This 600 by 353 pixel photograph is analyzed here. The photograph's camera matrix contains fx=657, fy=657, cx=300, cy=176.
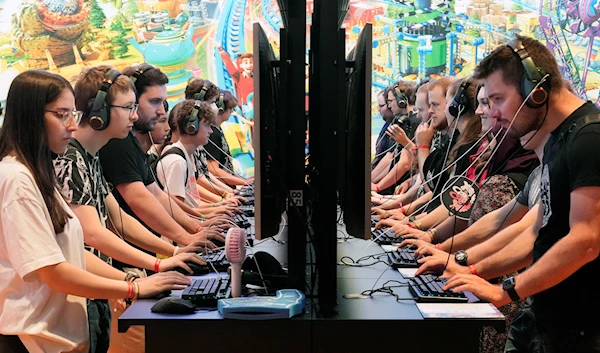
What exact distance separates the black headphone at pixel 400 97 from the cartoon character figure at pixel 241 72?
1.73 meters

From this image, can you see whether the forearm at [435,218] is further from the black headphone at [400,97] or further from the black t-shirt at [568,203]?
the black headphone at [400,97]

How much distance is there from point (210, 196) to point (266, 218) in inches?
108

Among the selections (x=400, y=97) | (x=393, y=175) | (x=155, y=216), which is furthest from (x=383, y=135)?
(x=155, y=216)

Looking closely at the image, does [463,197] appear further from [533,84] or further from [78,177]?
[78,177]

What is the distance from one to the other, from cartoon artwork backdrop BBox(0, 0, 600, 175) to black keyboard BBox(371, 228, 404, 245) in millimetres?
3261

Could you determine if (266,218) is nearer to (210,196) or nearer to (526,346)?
(526,346)

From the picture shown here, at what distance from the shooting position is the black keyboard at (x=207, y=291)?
1745 mm

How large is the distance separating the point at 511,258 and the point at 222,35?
491 centimetres

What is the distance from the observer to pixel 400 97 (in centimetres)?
512

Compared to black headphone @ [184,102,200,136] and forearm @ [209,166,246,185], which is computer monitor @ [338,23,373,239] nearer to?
black headphone @ [184,102,200,136]

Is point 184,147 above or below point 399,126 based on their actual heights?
above

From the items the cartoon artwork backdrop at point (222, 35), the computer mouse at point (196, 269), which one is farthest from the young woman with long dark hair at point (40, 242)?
the cartoon artwork backdrop at point (222, 35)

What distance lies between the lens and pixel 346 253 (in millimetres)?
2564

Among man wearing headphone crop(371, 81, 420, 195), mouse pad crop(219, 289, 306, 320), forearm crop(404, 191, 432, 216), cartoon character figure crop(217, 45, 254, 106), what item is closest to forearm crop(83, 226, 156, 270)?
mouse pad crop(219, 289, 306, 320)
